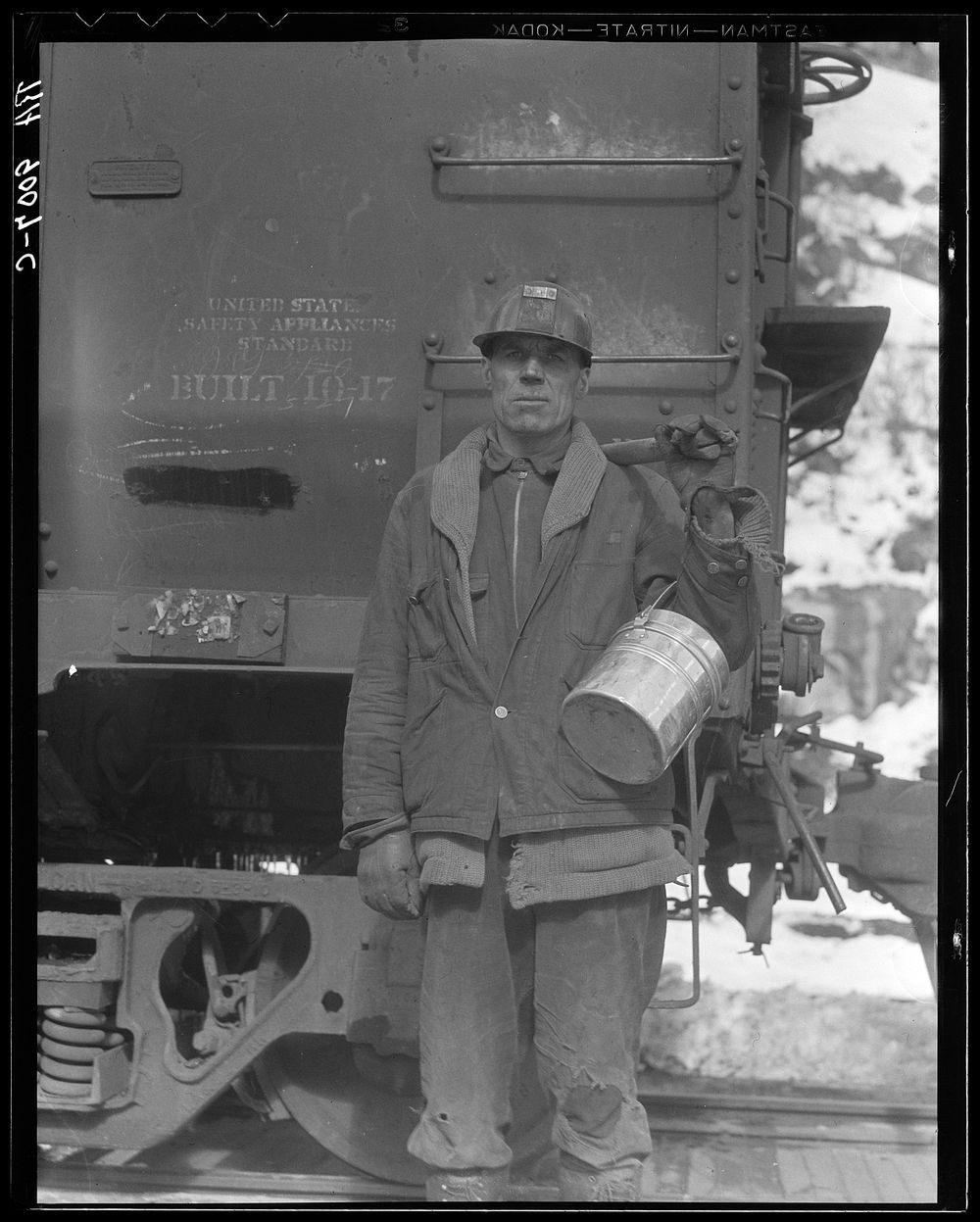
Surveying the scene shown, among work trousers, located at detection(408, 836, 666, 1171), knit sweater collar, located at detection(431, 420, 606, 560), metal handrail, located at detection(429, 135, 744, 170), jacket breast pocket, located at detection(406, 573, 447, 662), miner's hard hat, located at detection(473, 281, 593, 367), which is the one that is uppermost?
metal handrail, located at detection(429, 135, 744, 170)

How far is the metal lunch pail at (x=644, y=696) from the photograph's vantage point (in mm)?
2871

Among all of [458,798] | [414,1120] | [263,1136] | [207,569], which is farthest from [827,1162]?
[207,569]

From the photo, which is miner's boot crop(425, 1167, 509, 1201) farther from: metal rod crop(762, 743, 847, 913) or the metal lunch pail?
metal rod crop(762, 743, 847, 913)

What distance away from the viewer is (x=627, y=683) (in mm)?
2869

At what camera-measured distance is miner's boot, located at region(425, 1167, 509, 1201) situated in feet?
9.79

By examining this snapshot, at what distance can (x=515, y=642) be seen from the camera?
3.06m

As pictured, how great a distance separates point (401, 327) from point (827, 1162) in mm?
3153

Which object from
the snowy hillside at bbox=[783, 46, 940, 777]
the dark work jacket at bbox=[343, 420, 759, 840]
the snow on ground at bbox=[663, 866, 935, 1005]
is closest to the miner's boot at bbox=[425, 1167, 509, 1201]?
the dark work jacket at bbox=[343, 420, 759, 840]

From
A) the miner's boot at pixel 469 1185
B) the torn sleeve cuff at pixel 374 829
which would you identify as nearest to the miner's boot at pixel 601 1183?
the miner's boot at pixel 469 1185

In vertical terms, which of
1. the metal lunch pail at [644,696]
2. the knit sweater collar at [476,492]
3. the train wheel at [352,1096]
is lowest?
the train wheel at [352,1096]

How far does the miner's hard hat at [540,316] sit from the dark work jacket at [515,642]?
26cm

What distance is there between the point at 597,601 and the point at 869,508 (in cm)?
616

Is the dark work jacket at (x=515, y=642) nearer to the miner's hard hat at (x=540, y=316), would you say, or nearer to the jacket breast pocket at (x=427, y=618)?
the jacket breast pocket at (x=427, y=618)
